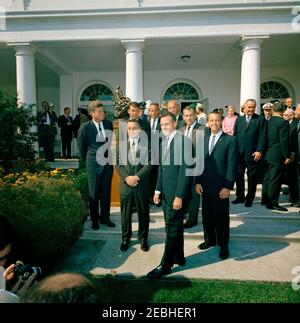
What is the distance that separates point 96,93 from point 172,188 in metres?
12.7

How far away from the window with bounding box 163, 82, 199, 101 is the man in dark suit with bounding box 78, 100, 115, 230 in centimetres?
1012

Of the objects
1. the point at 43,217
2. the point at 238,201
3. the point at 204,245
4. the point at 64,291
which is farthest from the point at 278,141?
the point at 64,291

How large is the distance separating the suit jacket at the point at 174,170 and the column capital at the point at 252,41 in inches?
286

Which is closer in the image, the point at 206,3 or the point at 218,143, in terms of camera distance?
the point at 218,143

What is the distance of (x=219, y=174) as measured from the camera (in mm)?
4012

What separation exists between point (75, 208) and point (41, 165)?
13.1 feet

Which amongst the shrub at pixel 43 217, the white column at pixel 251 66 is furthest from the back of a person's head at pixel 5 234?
the white column at pixel 251 66

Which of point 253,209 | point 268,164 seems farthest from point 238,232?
point 268,164

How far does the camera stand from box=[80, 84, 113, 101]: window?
15.1 m

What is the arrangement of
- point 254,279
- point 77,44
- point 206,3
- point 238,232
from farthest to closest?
point 77,44, point 206,3, point 238,232, point 254,279

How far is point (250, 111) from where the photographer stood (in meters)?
5.76

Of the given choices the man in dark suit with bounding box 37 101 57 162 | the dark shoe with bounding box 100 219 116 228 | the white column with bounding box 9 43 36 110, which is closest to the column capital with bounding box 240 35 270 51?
the man in dark suit with bounding box 37 101 57 162

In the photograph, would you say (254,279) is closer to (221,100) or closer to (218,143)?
(218,143)

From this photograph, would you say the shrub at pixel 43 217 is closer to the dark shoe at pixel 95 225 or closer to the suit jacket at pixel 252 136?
the dark shoe at pixel 95 225
